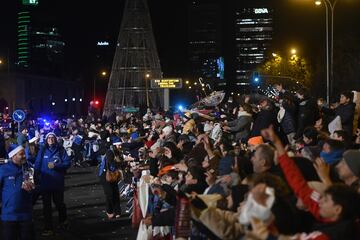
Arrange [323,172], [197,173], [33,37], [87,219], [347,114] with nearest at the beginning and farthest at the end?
[323,172], [197,173], [347,114], [87,219], [33,37]

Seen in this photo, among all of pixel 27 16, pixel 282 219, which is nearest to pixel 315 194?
pixel 282 219

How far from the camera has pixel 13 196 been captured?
10.3 m

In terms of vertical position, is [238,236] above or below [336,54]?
below

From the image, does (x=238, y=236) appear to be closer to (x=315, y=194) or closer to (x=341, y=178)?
(x=315, y=194)

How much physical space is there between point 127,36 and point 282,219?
45508 millimetres

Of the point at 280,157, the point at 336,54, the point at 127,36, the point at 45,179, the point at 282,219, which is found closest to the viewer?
the point at 282,219

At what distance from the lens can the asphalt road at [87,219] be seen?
13.4 metres

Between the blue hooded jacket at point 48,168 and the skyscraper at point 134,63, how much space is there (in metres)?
36.0

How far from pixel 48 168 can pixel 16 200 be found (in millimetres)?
3489

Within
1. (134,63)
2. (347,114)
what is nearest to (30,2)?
(134,63)

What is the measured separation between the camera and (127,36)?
4994 cm

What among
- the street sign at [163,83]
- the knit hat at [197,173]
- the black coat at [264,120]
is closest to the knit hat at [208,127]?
the black coat at [264,120]

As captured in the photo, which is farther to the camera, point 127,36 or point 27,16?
point 27,16

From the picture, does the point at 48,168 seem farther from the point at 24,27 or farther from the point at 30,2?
the point at 24,27
